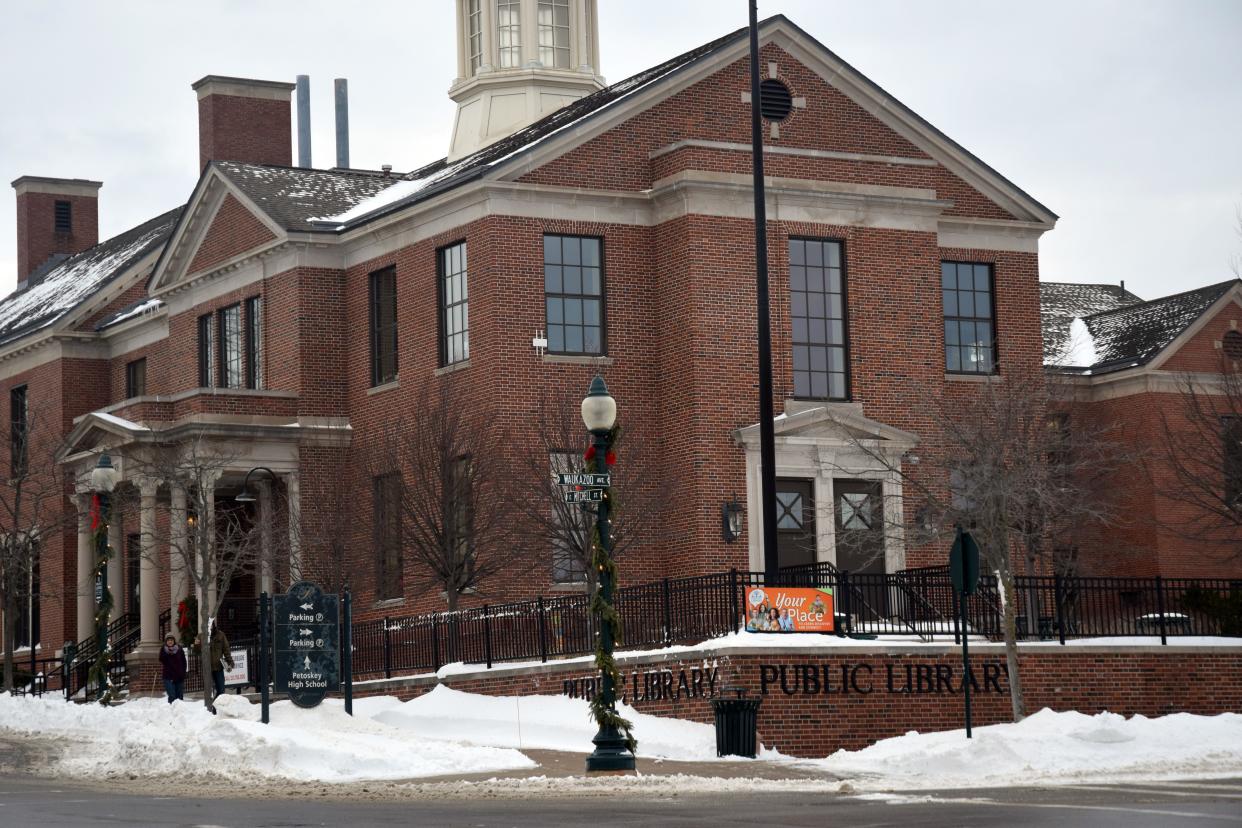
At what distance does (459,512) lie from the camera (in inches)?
1448

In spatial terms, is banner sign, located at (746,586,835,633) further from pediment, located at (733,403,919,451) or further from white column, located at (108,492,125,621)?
white column, located at (108,492,125,621)

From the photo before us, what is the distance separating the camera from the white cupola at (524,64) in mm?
48562

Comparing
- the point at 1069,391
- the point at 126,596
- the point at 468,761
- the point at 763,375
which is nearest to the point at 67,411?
the point at 126,596

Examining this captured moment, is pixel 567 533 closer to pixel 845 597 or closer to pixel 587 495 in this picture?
pixel 845 597

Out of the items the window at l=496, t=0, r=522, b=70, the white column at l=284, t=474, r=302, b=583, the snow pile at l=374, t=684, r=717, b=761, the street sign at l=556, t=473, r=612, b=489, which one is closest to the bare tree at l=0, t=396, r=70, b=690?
the white column at l=284, t=474, r=302, b=583

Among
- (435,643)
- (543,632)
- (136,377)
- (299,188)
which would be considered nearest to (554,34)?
(299,188)

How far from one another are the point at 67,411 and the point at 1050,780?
35264 millimetres

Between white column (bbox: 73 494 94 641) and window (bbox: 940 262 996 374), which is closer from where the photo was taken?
window (bbox: 940 262 996 374)

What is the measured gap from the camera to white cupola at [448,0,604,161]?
1912 inches

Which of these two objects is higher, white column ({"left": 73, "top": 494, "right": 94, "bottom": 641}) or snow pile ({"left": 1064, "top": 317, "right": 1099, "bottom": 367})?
snow pile ({"left": 1064, "top": 317, "right": 1099, "bottom": 367})

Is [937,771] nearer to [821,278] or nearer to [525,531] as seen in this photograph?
[525,531]

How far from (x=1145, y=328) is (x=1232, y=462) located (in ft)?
32.1

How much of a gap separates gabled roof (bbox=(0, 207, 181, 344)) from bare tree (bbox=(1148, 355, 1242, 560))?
25.6 meters

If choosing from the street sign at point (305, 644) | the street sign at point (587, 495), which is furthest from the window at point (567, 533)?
the street sign at point (587, 495)
